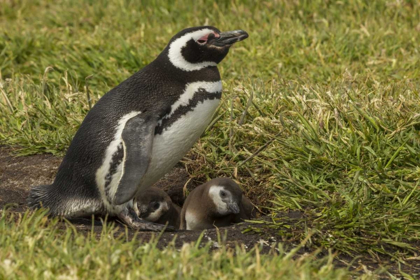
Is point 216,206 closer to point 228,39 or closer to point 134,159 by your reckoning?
point 134,159

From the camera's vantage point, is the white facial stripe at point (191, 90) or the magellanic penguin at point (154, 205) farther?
the magellanic penguin at point (154, 205)

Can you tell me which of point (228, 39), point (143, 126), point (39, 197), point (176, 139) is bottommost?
point (39, 197)

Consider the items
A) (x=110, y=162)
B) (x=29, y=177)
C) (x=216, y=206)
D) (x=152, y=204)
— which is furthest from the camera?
(x=29, y=177)

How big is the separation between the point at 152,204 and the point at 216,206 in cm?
45

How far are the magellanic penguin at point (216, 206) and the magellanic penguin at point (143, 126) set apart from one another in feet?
1.37

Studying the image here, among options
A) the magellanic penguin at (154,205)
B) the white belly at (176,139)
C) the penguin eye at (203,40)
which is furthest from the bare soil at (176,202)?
the penguin eye at (203,40)

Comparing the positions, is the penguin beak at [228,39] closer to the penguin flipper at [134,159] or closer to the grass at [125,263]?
the penguin flipper at [134,159]

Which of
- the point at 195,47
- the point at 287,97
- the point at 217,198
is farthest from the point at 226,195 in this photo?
the point at 287,97

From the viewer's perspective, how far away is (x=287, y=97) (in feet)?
17.2

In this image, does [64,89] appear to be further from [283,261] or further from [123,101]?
[283,261]

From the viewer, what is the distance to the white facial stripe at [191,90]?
4.18 m

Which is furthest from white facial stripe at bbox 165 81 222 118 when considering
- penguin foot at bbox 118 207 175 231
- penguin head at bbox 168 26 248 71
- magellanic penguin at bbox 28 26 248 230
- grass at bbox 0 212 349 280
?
grass at bbox 0 212 349 280

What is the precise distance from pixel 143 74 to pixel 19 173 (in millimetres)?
1287

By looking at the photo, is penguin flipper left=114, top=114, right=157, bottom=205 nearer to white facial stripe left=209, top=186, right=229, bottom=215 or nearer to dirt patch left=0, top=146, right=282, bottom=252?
dirt patch left=0, top=146, right=282, bottom=252
